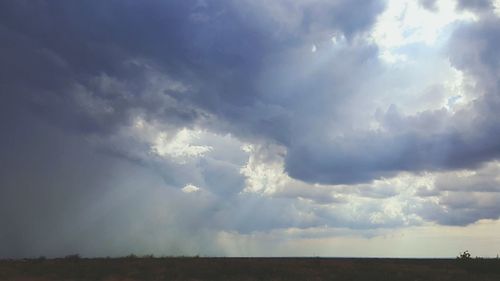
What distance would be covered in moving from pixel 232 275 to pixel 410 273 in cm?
1826

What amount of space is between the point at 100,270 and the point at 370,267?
96.2ft

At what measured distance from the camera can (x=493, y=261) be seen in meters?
58.3

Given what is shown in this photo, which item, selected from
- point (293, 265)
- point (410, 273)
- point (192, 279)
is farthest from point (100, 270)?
point (410, 273)

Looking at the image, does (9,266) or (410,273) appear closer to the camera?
(410,273)

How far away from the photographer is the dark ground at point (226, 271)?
50.2m

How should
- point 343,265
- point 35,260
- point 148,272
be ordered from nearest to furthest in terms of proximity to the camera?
point 148,272 < point 343,265 < point 35,260

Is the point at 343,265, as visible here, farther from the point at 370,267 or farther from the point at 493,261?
the point at 493,261

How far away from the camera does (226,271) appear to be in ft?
175

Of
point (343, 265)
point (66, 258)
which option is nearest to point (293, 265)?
point (343, 265)

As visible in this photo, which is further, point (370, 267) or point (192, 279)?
point (370, 267)

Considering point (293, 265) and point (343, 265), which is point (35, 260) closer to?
point (293, 265)

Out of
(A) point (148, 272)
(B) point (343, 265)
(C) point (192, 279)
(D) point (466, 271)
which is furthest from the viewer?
(B) point (343, 265)

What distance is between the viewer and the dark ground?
1976 inches

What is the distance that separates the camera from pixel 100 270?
5344cm
